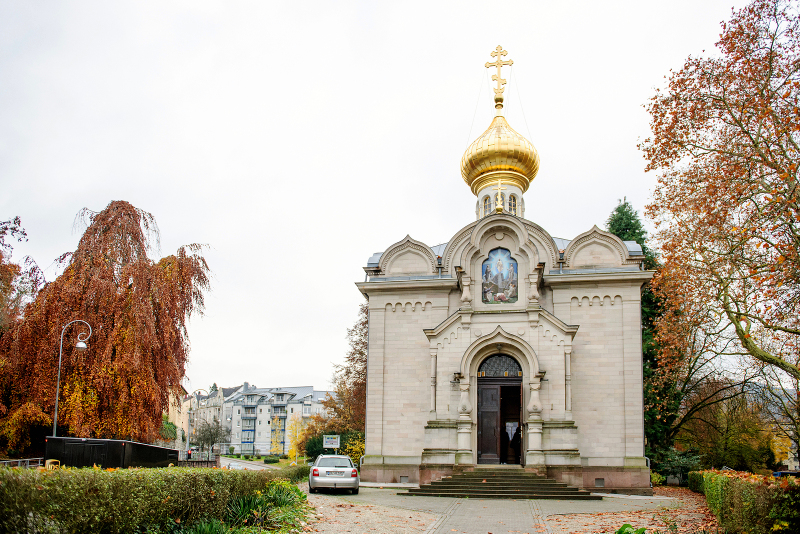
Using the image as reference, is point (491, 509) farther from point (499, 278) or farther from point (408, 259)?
point (408, 259)

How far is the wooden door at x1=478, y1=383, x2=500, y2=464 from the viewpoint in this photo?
2089 cm

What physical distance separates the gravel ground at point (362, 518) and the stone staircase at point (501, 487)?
3.55 meters

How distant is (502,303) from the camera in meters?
22.0

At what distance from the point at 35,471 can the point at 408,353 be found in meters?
17.3

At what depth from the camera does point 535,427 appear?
19.8 m

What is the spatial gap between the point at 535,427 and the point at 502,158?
40.6ft

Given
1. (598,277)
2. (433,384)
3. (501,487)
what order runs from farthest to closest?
(598,277) < (433,384) < (501,487)

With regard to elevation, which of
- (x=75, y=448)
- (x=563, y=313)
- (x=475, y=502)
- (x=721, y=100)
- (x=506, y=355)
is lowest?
(x=475, y=502)

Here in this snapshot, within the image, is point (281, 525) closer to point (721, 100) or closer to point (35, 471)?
point (35, 471)

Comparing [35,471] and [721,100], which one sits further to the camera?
[721,100]

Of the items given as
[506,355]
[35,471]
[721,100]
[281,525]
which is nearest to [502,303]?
[506,355]

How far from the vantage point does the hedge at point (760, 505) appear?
25.4ft

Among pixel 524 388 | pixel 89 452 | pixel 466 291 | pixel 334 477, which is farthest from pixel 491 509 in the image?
pixel 89 452

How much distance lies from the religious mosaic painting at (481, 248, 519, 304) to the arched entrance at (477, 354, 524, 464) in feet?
6.56
